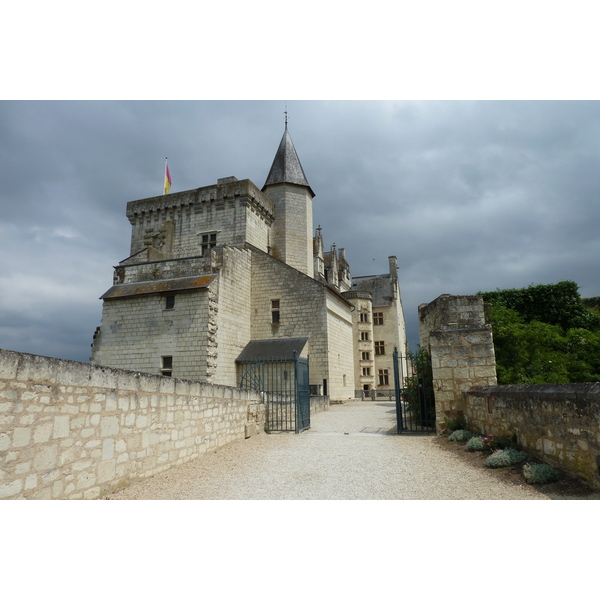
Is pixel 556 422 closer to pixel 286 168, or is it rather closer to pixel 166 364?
pixel 166 364

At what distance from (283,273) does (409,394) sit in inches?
478

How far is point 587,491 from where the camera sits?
12.6ft

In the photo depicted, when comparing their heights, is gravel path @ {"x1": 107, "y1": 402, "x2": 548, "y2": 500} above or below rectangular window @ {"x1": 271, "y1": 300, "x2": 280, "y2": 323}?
below

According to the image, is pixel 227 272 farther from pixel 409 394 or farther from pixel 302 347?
pixel 409 394

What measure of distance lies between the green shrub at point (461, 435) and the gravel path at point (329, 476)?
1.42ft

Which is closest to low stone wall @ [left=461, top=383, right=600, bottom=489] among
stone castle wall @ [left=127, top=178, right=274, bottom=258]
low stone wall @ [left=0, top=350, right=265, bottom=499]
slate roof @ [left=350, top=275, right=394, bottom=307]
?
low stone wall @ [left=0, top=350, right=265, bottom=499]

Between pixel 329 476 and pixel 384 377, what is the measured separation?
28.7 metres

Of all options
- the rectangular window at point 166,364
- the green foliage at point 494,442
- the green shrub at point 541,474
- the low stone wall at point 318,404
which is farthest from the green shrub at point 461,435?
the rectangular window at point 166,364

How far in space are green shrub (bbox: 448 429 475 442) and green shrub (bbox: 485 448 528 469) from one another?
1.78 meters

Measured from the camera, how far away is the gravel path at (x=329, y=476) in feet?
14.8

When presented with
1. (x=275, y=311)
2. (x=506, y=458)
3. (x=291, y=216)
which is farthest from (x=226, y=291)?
(x=506, y=458)

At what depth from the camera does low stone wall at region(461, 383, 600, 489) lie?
3.85m

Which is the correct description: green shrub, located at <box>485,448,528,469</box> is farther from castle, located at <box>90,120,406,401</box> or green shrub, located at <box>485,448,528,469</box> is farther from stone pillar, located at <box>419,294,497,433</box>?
castle, located at <box>90,120,406,401</box>

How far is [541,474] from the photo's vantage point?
438cm
